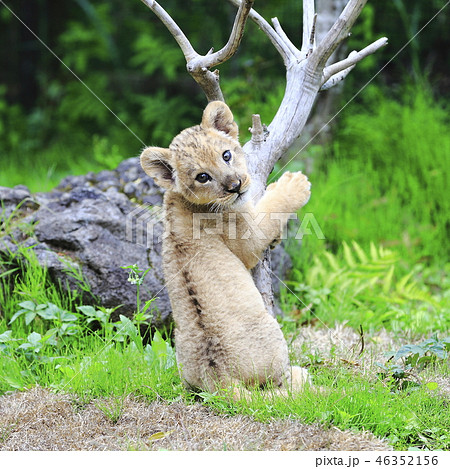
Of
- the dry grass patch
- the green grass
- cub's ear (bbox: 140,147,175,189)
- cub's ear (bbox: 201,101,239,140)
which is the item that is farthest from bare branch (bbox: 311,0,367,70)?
the dry grass patch

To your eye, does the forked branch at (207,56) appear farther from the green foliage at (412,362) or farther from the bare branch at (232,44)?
the green foliage at (412,362)

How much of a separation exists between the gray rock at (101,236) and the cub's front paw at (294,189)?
5.09 feet

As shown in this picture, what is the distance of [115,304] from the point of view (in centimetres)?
561

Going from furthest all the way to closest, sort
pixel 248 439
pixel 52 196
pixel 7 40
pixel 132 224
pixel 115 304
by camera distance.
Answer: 1. pixel 7 40
2. pixel 52 196
3. pixel 132 224
4. pixel 115 304
5. pixel 248 439

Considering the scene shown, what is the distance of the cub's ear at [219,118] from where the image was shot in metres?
4.50

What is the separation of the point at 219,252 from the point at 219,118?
101 cm

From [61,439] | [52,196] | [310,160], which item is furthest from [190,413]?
[310,160]

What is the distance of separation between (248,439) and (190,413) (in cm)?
51

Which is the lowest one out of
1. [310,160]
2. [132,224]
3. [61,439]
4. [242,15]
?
[61,439]

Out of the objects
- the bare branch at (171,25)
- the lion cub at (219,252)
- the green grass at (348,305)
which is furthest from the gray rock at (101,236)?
the bare branch at (171,25)

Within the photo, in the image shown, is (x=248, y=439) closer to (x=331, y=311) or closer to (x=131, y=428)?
(x=131, y=428)

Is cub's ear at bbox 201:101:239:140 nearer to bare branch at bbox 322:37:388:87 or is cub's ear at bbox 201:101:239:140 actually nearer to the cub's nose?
the cub's nose

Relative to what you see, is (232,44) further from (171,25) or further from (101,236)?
(101,236)

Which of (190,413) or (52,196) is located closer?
(190,413)
